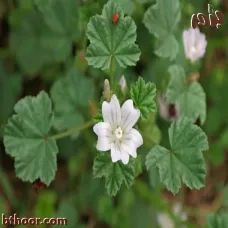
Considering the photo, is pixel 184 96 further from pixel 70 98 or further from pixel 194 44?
pixel 70 98

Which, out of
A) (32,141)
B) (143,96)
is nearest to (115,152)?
(143,96)

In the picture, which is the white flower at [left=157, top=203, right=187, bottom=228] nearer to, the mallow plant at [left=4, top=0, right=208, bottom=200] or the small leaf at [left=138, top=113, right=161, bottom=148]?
the small leaf at [left=138, top=113, right=161, bottom=148]

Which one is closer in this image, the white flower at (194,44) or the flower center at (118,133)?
the flower center at (118,133)

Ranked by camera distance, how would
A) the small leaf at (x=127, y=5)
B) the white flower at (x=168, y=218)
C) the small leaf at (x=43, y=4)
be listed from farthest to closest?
the white flower at (x=168, y=218), the small leaf at (x=43, y=4), the small leaf at (x=127, y=5)

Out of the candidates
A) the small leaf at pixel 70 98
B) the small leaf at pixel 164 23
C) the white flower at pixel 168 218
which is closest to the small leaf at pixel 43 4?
the small leaf at pixel 70 98

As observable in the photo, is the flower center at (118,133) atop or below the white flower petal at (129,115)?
below

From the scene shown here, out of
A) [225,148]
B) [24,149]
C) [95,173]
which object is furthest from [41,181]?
[225,148]

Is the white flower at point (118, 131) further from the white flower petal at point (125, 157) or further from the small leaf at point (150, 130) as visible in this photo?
the small leaf at point (150, 130)

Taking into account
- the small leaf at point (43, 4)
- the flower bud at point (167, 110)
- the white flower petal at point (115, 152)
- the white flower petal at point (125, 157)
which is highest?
the small leaf at point (43, 4)
